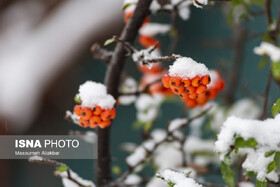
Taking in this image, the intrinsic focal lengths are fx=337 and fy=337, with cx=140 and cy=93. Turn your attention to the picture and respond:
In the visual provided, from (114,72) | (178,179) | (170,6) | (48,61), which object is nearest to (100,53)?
(114,72)

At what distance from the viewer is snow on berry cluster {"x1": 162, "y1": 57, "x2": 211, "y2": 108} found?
509mm

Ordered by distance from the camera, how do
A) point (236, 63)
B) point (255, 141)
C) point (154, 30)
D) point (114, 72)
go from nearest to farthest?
1. point (255, 141)
2. point (114, 72)
3. point (154, 30)
4. point (236, 63)

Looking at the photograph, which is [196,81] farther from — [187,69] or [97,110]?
[97,110]

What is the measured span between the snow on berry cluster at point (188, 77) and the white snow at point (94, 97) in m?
0.13

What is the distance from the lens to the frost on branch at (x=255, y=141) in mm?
442

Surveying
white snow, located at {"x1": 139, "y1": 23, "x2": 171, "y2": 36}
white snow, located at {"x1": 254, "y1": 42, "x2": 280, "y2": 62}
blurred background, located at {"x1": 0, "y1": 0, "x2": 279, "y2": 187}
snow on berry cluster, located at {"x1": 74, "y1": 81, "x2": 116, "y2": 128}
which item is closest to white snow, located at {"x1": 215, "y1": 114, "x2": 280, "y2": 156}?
white snow, located at {"x1": 254, "y1": 42, "x2": 280, "y2": 62}

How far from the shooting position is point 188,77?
52 cm

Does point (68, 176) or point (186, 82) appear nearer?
point (186, 82)

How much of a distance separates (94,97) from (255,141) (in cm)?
28

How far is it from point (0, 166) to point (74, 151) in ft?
1.75

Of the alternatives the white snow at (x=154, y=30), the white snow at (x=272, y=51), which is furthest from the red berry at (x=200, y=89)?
the white snow at (x=154, y=30)

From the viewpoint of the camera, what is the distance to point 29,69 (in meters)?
1.43

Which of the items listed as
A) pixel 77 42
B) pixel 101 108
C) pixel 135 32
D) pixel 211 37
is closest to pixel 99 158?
pixel 101 108

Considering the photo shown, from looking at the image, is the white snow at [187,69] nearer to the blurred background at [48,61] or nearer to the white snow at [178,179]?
the white snow at [178,179]
